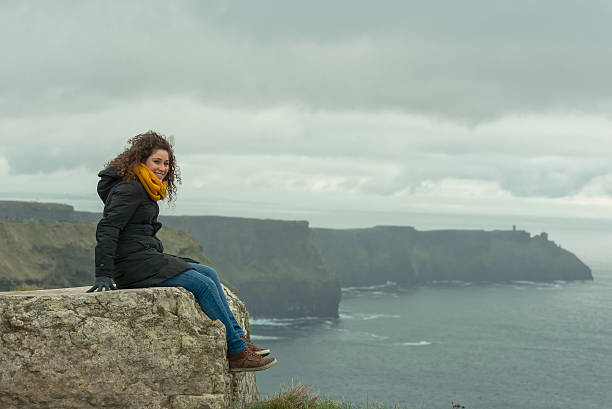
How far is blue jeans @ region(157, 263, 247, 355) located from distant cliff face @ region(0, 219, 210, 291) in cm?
10379

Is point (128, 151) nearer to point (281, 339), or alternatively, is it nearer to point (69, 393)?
point (69, 393)

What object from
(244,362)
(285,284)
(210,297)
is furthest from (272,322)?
(210,297)

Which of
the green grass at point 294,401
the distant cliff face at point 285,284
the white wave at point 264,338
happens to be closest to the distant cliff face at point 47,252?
the white wave at point 264,338

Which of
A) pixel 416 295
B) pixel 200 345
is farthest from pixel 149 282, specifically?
pixel 416 295

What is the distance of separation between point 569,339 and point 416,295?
3333 inches

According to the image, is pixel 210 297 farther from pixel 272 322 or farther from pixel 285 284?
pixel 285 284

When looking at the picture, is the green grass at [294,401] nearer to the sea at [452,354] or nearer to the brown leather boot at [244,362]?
the brown leather boot at [244,362]

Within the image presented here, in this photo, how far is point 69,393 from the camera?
797 centimetres

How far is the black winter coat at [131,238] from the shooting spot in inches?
310

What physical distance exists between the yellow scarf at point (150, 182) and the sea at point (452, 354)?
36.2 m

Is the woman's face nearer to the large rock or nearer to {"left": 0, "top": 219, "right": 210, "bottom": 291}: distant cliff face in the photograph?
the large rock

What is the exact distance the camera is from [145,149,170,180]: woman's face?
859 centimetres

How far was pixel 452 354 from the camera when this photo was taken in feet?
335

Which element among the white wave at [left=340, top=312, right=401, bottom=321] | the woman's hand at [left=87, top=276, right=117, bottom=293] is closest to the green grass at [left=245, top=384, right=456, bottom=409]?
the woman's hand at [left=87, top=276, right=117, bottom=293]
